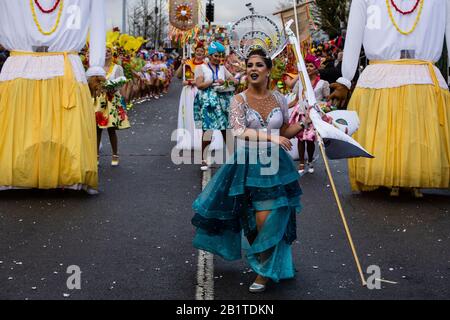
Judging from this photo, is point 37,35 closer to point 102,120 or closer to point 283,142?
point 102,120

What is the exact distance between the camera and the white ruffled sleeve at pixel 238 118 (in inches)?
219

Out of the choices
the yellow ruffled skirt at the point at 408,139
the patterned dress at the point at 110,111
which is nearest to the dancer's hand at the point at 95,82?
the patterned dress at the point at 110,111

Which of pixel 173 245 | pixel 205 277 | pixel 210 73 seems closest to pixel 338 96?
pixel 173 245

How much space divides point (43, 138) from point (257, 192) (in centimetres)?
A: 384

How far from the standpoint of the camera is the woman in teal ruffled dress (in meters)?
5.46

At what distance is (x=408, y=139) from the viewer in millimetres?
8656

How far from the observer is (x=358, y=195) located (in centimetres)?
907

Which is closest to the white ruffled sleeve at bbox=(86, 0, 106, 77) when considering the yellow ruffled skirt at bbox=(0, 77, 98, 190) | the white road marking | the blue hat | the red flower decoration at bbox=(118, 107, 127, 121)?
the yellow ruffled skirt at bbox=(0, 77, 98, 190)

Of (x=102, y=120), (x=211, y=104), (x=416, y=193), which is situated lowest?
(x=416, y=193)

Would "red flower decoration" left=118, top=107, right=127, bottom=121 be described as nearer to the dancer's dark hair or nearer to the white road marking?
the white road marking

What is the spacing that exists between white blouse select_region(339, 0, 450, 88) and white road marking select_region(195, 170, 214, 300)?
3.23 m

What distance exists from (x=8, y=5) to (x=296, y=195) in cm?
456

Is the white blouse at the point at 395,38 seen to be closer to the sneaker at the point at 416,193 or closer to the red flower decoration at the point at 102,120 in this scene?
the sneaker at the point at 416,193
